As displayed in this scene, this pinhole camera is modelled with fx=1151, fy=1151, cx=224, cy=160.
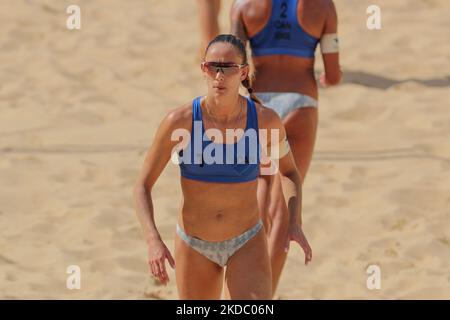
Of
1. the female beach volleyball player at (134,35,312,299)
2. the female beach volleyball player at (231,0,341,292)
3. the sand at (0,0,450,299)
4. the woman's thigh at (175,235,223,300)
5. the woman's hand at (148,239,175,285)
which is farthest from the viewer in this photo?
the sand at (0,0,450,299)

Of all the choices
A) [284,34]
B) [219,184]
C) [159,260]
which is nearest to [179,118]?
[219,184]

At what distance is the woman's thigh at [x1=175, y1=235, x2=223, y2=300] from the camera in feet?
16.4

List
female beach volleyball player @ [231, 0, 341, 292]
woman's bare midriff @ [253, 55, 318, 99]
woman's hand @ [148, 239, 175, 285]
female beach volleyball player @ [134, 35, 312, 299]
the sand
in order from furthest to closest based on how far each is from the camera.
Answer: the sand → woman's bare midriff @ [253, 55, 318, 99] → female beach volleyball player @ [231, 0, 341, 292] → female beach volleyball player @ [134, 35, 312, 299] → woman's hand @ [148, 239, 175, 285]

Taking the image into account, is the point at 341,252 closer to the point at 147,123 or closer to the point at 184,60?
the point at 147,123

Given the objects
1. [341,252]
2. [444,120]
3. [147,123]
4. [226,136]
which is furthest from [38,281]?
[444,120]

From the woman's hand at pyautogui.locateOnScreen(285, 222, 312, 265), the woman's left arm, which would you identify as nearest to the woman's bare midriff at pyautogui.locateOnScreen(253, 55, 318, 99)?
the woman's left arm

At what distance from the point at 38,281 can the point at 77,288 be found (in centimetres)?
26

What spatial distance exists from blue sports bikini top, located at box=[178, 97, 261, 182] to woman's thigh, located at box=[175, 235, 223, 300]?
0.35m

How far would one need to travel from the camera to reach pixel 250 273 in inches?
192

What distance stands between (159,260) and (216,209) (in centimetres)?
47

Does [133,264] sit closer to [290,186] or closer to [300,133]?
[300,133]

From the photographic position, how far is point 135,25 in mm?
12141

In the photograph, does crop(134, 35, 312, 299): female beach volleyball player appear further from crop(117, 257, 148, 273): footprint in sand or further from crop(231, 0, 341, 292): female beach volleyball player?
crop(117, 257, 148, 273): footprint in sand

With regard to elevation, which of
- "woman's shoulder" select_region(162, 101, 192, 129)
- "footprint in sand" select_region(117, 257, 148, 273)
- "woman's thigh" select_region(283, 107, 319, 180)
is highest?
"woman's shoulder" select_region(162, 101, 192, 129)
